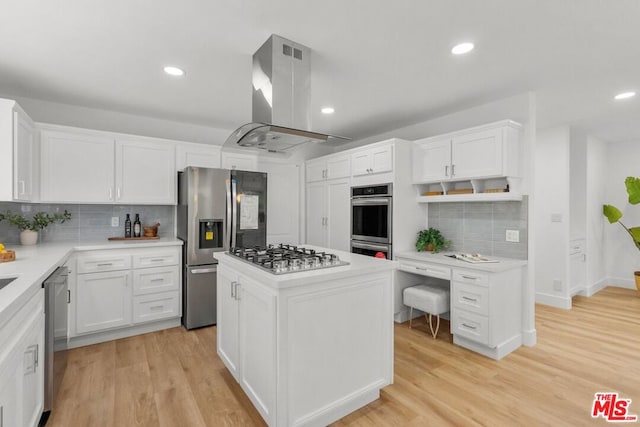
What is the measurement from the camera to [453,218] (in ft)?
12.1

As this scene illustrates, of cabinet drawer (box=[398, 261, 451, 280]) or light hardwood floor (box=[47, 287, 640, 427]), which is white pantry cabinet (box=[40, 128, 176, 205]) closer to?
light hardwood floor (box=[47, 287, 640, 427])

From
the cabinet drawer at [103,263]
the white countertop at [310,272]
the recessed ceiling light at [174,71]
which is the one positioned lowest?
the cabinet drawer at [103,263]

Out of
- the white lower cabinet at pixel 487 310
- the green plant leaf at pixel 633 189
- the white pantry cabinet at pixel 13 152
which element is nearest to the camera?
the white pantry cabinet at pixel 13 152

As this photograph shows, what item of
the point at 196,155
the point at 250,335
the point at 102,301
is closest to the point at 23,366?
the point at 250,335

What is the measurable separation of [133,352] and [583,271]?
5987 mm

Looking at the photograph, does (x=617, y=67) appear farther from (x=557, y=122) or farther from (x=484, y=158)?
(x=557, y=122)

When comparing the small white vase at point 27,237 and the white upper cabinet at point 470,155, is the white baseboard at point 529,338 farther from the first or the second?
the small white vase at point 27,237

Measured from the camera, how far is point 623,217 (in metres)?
5.16

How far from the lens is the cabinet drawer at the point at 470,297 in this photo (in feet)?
9.00

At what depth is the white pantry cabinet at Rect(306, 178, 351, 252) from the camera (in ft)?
13.8

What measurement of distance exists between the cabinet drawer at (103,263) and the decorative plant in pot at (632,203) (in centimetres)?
679

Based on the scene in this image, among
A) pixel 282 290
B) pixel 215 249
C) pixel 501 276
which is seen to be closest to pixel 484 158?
pixel 501 276

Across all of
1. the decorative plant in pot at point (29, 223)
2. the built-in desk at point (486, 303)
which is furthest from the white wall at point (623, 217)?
the decorative plant in pot at point (29, 223)

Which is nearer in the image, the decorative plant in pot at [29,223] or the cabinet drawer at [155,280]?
the decorative plant in pot at [29,223]
